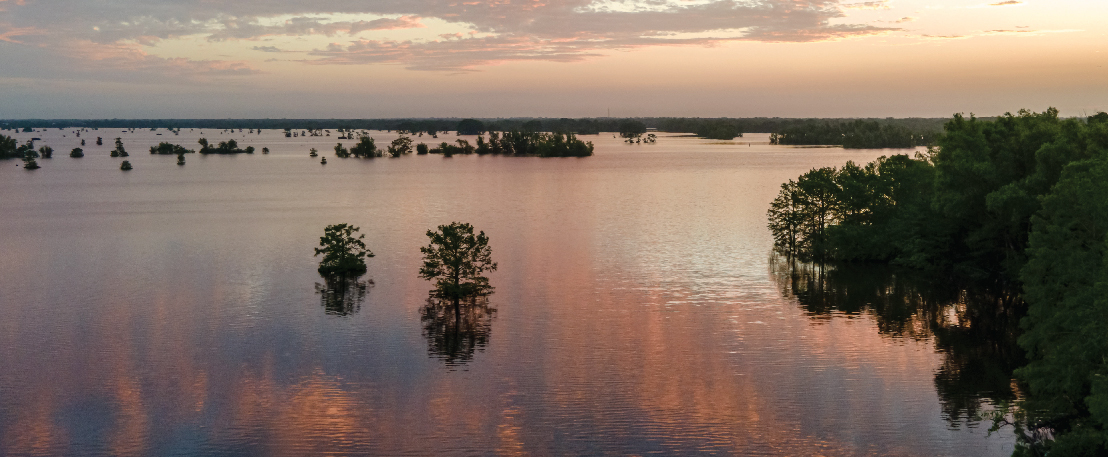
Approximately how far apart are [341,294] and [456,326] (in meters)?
12.1

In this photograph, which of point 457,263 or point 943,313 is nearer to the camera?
point 943,313

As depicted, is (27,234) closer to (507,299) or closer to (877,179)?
(507,299)

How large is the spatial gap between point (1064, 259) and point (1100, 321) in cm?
687

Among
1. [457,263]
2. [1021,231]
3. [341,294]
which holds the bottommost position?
[341,294]

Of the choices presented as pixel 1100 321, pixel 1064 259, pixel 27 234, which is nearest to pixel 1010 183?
pixel 1064 259

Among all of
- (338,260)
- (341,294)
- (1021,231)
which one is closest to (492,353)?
(341,294)

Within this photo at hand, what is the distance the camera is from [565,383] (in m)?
39.6

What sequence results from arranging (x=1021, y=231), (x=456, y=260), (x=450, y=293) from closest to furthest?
(x=1021, y=231) < (x=450, y=293) < (x=456, y=260)

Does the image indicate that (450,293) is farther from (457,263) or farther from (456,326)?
(456,326)

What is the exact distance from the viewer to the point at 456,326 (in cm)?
5038

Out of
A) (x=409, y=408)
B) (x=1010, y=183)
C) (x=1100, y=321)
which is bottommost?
(x=409, y=408)

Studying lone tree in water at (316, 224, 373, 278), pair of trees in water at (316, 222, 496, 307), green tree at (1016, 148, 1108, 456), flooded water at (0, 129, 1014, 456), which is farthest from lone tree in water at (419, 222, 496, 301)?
green tree at (1016, 148, 1108, 456)

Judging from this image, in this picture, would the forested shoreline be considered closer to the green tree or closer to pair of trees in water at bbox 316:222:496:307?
the green tree

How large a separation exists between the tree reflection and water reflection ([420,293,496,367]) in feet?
15.4
